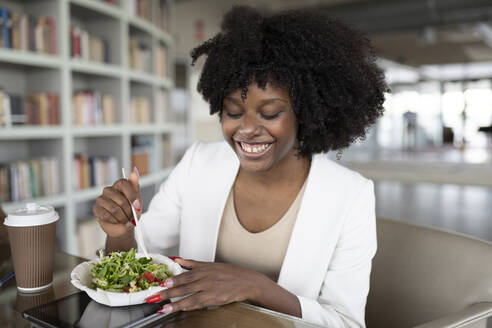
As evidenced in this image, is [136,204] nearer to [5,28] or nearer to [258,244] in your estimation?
[258,244]

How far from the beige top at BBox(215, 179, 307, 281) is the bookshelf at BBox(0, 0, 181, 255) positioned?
1933mm

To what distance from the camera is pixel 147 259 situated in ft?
3.05

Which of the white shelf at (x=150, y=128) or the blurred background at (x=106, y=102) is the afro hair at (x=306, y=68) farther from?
the white shelf at (x=150, y=128)

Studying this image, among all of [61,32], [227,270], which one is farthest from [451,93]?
[227,270]

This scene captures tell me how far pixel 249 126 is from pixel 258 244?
0.37 meters

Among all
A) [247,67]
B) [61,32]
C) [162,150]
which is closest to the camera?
[247,67]

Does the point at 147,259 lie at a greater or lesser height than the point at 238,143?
lesser

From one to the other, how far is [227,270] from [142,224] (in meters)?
0.59

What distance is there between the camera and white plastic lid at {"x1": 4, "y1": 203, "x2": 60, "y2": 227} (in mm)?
885

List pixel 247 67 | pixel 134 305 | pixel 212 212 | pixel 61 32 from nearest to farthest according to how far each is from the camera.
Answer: pixel 134 305 → pixel 247 67 → pixel 212 212 → pixel 61 32

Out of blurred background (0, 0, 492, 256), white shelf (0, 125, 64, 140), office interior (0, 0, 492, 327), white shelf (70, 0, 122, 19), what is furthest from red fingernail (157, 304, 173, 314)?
white shelf (70, 0, 122, 19)

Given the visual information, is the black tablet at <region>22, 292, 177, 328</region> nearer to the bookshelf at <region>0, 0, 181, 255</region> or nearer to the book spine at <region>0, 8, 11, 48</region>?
the bookshelf at <region>0, 0, 181, 255</region>

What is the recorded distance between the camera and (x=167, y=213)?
147 centimetres

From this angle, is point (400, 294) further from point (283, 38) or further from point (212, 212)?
point (283, 38)
